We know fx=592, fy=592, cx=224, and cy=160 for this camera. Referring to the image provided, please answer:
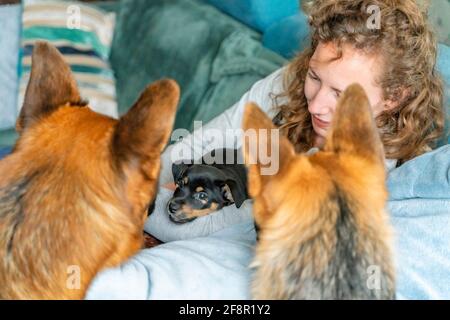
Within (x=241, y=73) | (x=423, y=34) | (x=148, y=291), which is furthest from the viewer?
(x=241, y=73)

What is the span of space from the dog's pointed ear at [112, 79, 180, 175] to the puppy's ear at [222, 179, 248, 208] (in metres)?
0.91

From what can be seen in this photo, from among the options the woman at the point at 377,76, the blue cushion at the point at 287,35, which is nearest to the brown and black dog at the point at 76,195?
the woman at the point at 377,76

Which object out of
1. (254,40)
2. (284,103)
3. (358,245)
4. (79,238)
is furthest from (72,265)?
(254,40)

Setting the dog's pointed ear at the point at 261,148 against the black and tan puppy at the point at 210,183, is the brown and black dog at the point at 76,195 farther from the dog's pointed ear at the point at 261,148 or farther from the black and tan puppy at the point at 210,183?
the black and tan puppy at the point at 210,183

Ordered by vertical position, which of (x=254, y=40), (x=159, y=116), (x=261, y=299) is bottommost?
(x=261, y=299)

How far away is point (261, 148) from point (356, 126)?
8.7 inches

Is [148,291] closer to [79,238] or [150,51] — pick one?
[79,238]

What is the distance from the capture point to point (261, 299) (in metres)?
1.20

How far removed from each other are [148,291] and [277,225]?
31cm

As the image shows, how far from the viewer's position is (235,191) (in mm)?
2115

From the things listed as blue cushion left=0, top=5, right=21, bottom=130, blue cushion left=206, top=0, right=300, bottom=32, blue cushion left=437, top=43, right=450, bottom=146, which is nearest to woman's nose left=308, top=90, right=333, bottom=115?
blue cushion left=437, top=43, right=450, bottom=146

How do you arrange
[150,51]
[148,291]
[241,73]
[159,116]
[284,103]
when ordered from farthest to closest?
1. [150,51]
2. [241,73]
3. [284,103]
4. [148,291]
5. [159,116]

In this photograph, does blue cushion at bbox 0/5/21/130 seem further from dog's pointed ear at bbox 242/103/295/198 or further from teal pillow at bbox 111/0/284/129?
dog's pointed ear at bbox 242/103/295/198

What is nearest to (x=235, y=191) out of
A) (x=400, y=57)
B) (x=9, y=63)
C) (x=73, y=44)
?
(x=400, y=57)
